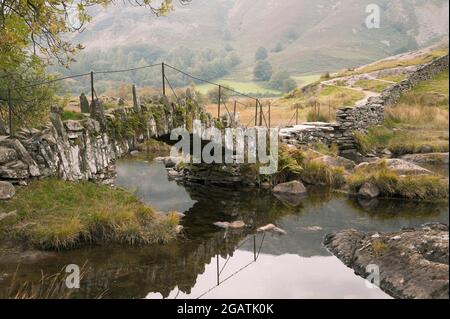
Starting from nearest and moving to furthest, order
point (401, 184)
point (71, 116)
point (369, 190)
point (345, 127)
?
1. point (71, 116)
2. point (401, 184)
3. point (369, 190)
4. point (345, 127)

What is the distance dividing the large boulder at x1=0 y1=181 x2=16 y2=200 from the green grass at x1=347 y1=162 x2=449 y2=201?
1299 cm

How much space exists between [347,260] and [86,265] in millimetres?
6247

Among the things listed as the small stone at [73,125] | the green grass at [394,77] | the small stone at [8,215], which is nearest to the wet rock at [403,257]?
the small stone at [73,125]

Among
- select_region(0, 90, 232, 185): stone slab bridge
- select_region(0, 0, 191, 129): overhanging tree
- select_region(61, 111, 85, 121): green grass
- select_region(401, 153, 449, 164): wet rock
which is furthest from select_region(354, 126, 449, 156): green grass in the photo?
select_region(61, 111, 85, 121): green grass

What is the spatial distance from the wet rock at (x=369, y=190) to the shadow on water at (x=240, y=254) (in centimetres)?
63

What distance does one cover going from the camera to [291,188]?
20.4 m

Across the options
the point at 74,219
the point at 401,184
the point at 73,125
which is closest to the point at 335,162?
the point at 401,184

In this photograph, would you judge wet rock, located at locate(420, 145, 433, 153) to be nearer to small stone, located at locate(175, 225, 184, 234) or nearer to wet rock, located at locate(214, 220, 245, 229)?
wet rock, located at locate(214, 220, 245, 229)

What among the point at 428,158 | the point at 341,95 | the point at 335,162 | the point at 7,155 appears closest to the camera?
the point at 7,155

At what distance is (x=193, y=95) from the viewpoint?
19.1 meters

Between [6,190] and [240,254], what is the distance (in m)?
6.15

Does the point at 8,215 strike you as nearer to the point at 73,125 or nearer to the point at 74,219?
the point at 74,219
